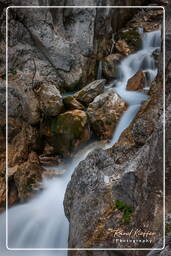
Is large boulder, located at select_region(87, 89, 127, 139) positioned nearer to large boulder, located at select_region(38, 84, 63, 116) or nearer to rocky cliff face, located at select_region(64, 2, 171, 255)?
large boulder, located at select_region(38, 84, 63, 116)

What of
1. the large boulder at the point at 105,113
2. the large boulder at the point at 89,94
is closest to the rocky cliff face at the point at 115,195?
the large boulder at the point at 105,113

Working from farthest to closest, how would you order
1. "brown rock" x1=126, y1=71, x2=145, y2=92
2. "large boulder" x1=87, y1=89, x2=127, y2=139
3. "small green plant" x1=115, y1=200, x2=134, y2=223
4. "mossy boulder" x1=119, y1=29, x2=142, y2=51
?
1. "mossy boulder" x1=119, y1=29, x2=142, y2=51
2. "brown rock" x1=126, y1=71, x2=145, y2=92
3. "large boulder" x1=87, y1=89, x2=127, y2=139
4. "small green plant" x1=115, y1=200, x2=134, y2=223

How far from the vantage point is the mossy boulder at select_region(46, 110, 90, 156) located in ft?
30.8

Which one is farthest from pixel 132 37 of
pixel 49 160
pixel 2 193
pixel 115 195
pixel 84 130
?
pixel 115 195

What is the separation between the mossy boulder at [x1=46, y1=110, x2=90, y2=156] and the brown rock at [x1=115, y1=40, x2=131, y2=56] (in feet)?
16.3

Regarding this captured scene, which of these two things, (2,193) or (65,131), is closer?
(2,193)

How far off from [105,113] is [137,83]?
213cm

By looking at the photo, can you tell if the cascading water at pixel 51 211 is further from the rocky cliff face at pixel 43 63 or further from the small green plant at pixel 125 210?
the small green plant at pixel 125 210

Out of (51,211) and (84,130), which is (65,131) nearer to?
(84,130)

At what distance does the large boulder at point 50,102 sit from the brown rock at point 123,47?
4.66m

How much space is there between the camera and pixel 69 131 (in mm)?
9438

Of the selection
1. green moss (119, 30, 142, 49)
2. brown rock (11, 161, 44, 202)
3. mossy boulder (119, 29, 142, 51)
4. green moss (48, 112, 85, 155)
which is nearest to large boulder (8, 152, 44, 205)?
brown rock (11, 161, 44, 202)

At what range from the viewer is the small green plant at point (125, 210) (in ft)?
14.3

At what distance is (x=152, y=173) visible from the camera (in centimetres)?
407
